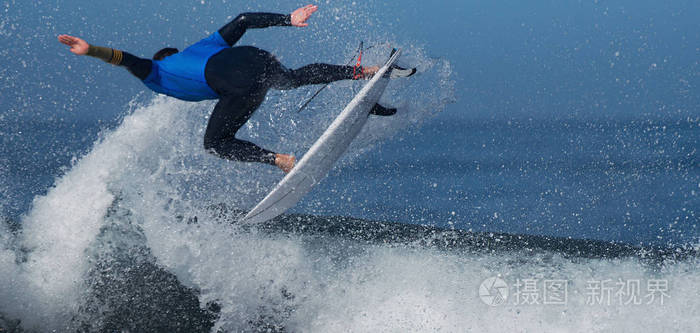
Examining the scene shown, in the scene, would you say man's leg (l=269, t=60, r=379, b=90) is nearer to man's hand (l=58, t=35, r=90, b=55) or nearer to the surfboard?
the surfboard

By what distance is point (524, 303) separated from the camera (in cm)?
628

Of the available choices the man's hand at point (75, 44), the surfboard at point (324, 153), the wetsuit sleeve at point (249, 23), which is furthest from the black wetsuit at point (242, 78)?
the man's hand at point (75, 44)

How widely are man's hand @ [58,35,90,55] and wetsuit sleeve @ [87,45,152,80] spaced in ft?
0.14

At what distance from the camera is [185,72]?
17.1 ft

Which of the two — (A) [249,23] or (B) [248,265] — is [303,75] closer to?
(A) [249,23]

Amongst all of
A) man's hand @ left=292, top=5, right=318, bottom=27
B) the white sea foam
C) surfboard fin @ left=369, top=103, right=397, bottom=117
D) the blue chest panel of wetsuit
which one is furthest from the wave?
the blue chest panel of wetsuit

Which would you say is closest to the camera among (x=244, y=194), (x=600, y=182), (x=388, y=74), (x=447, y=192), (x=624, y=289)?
(x=388, y=74)

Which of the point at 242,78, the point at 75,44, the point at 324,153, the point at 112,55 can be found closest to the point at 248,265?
the point at 324,153

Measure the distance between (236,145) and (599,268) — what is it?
499 centimetres

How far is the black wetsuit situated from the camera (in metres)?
5.23

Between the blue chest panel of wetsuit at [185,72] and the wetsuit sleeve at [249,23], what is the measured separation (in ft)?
0.54

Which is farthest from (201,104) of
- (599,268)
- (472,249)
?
(599,268)

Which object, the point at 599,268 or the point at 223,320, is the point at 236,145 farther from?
the point at 599,268

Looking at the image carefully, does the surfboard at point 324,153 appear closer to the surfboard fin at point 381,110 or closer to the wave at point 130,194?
the surfboard fin at point 381,110
